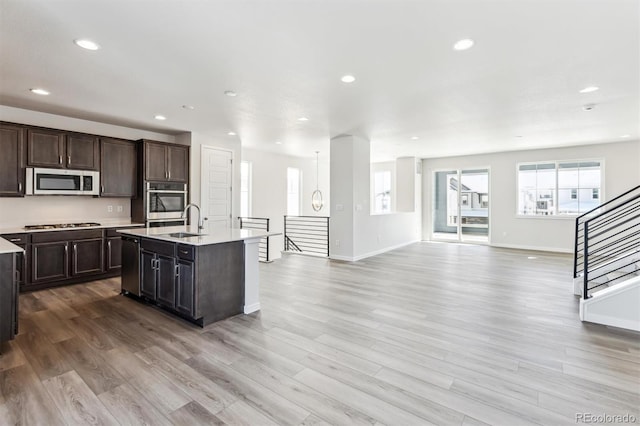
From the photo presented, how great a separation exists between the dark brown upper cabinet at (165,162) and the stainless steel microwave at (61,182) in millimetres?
792

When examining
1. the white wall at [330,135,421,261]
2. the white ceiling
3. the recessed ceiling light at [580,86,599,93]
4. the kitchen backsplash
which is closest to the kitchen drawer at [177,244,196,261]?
the white ceiling

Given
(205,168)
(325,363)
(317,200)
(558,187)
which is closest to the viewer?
(325,363)

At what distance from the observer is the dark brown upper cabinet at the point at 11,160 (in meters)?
4.32

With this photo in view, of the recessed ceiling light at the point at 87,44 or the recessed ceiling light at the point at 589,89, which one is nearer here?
the recessed ceiling light at the point at 87,44

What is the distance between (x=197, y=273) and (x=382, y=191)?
9.15 meters

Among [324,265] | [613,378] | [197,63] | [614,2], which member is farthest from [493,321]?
[197,63]

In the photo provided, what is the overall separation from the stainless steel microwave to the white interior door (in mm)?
1856

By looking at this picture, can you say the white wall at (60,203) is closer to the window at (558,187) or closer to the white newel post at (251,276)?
the white newel post at (251,276)

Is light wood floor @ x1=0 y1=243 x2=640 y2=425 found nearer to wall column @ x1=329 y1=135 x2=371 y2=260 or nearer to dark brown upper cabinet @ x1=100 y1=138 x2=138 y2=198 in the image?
dark brown upper cabinet @ x1=100 y1=138 x2=138 y2=198

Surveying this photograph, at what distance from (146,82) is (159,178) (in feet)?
8.01

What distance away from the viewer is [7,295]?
2.69m

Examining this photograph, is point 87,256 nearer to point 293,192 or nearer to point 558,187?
point 293,192

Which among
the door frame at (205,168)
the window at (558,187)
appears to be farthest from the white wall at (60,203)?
the window at (558,187)

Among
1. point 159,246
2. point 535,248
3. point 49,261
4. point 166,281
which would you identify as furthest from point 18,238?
point 535,248
